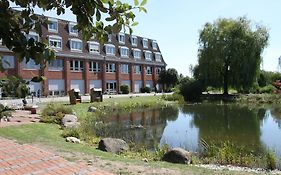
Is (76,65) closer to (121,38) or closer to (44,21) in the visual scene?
(121,38)

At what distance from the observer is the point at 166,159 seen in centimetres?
983

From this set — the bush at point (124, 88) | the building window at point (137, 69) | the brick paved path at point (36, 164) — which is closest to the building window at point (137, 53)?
the building window at point (137, 69)

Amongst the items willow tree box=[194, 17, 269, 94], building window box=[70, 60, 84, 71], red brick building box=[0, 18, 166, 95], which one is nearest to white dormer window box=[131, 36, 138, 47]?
red brick building box=[0, 18, 166, 95]

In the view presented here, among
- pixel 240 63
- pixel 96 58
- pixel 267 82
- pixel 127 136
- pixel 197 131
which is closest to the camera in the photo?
pixel 127 136

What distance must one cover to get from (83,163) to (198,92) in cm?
3470

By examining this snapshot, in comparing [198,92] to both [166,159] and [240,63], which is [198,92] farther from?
[166,159]

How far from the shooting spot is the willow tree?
130 ft

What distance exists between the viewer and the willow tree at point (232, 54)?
3972 centimetres

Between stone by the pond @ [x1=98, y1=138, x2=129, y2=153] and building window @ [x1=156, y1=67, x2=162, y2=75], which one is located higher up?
building window @ [x1=156, y1=67, x2=162, y2=75]

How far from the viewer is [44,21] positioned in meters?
2.40

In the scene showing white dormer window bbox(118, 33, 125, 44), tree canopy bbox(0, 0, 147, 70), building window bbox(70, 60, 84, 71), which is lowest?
tree canopy bbox(0, 0, 147, 70)

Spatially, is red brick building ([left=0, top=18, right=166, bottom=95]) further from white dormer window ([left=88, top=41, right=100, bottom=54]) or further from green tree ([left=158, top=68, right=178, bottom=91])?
green tree ([left=158, top=68, right=178, bottom=91])

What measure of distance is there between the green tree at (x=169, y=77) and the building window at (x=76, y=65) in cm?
1875

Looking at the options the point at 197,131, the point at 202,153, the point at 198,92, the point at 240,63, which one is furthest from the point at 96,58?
→ the point at 202,153
